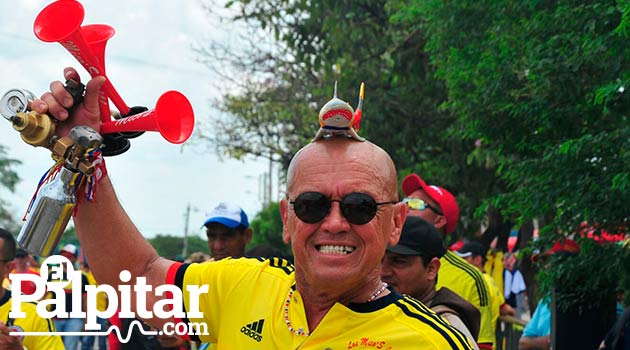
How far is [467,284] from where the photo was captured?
547 cm

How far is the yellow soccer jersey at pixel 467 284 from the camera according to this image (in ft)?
17.9

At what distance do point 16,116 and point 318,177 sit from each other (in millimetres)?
855

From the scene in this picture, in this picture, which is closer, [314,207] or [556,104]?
[314,207]

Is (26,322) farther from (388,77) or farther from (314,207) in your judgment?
(388,77)

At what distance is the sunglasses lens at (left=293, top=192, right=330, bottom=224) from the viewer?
2.66 metres

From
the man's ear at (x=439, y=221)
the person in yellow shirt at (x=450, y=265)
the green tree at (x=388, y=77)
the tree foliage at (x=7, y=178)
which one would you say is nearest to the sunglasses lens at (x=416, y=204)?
the person in yellow shirt at (x=450, y=265)

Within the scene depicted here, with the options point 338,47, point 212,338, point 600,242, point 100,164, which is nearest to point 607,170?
point 600,242

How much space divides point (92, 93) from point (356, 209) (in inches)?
32.2

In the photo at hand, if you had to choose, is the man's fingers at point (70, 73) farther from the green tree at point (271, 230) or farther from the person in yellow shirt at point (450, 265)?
the green tree at point (271, 230)

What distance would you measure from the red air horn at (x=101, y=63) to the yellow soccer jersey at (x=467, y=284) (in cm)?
301

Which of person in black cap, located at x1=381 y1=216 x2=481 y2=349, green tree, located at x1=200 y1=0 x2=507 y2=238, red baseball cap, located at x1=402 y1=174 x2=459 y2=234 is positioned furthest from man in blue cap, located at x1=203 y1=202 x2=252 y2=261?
green tree, located at x1=200 y1=0 x2=507 y2=238

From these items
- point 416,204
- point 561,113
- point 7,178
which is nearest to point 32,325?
point 416,204

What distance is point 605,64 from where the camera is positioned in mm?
6129

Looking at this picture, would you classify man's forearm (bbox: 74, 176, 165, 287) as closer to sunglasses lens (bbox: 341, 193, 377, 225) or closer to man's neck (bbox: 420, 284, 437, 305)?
sunglasses lens (bbox: 341, 193, 377, 225)
